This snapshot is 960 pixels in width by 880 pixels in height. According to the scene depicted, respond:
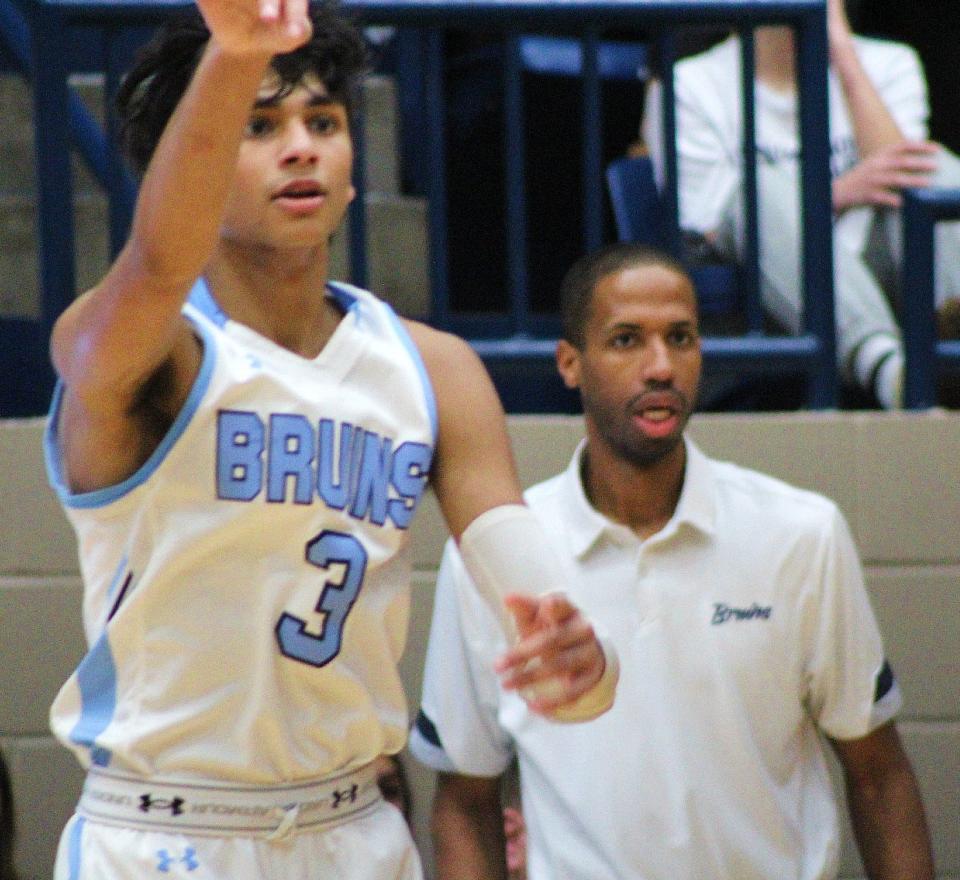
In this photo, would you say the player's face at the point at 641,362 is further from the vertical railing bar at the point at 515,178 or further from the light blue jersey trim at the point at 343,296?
the light blue jersey trim at the point at 343,296

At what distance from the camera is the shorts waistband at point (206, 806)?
2.42 meters

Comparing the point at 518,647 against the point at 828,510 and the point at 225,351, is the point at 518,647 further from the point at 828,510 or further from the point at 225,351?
the point at 828,510

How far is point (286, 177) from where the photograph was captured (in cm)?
246

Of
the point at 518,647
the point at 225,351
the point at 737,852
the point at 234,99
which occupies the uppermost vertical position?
the point at 234,99

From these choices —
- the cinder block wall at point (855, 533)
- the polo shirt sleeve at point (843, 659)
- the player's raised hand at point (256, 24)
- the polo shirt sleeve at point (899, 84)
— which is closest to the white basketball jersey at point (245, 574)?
the player's raised hand at point (256, 24)

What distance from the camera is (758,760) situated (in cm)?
338

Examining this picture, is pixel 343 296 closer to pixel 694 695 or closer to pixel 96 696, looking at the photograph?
pixel 96 696

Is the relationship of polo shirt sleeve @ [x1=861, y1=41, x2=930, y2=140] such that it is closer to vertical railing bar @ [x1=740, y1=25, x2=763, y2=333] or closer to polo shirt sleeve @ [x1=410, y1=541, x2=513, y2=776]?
vertical railing bar @ [x1=740, y1=25, x2=763, y2=333]

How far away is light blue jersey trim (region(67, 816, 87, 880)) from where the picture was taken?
8.05ft

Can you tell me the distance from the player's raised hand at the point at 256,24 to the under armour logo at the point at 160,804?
39.7 inches

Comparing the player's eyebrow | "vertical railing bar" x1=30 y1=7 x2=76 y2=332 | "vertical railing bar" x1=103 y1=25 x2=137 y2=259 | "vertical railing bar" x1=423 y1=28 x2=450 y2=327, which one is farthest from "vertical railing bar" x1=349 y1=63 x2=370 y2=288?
the player's eyebrow

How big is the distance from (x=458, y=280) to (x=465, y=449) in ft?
8.84

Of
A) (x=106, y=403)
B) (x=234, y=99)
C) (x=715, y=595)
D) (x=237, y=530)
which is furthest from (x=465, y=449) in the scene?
(x=715, y=595)

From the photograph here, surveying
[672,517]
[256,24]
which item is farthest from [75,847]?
[672,517]
